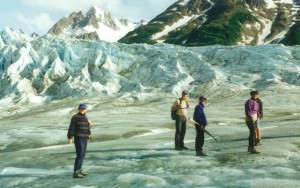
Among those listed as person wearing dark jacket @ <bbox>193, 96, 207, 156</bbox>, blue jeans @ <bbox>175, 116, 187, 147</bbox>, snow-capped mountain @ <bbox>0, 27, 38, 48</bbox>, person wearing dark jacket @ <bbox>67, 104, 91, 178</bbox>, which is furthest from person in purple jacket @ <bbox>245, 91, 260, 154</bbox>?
snow-capped mountain @ <bbox>0, 27, 38, 48</bbox>

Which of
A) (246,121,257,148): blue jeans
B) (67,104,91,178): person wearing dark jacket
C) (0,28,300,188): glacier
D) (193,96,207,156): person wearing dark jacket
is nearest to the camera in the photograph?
(67,104,91,178): person wearing dark jacket

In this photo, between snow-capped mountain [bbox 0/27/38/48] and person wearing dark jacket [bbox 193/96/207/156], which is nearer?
person wearing dark jacket [bbox 193/96/207/156]

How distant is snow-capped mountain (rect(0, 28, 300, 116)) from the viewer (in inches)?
3957

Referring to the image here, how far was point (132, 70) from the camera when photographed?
11106 centimetres

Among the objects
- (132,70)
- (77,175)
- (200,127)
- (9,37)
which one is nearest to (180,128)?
(200,127)

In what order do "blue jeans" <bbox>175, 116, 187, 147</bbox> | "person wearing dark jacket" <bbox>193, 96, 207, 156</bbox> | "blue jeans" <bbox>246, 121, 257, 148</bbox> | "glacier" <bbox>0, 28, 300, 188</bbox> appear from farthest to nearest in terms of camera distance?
1. "glacier" <bbox>0, 28, 300, 188</bbox>
2. "blue jeans" <bbox>175, 116, 187, 147</bbox>
3. "person wearing dark jacket" <bbox>193, 96, 207, 156</bbox>
4. "blue jeans" <bbox>246, 121, 257, 148</bbox>

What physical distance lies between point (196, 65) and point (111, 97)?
2386 centimetres

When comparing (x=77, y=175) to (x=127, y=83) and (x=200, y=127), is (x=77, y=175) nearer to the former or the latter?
(x=200, y=127)

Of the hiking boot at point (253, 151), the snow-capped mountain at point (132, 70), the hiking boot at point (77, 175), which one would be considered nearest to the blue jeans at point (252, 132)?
the hiking boot at point (253, 151)

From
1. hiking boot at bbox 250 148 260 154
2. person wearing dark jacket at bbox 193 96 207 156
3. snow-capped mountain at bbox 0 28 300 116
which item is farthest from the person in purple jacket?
snow-capped mountain at bbox 0 28 300 116

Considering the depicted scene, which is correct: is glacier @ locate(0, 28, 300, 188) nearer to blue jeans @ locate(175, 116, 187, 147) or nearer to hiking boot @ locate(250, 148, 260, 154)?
blue jeans @ locate(175, 116, 187, 147)

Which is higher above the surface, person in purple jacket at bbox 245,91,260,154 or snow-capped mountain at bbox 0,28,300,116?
snow-capped mountain at bbox 0,28,300,116

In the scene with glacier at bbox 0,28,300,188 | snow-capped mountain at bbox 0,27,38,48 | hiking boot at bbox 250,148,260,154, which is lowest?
hiking boot at bbox 250,148,260,154

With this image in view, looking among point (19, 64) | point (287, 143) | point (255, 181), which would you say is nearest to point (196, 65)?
point (19, 64)
